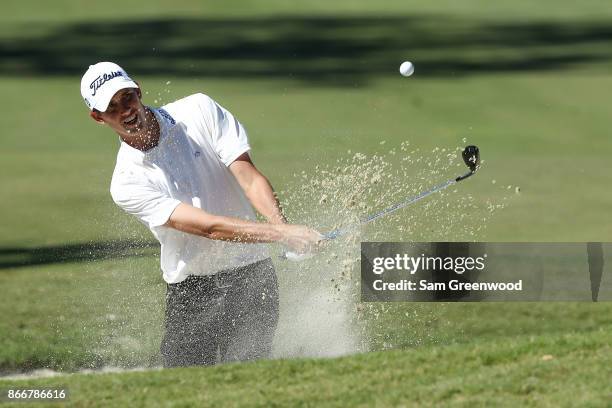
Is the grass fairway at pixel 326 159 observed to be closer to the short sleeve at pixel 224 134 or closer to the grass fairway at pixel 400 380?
the grass fairway at pixel 400 380

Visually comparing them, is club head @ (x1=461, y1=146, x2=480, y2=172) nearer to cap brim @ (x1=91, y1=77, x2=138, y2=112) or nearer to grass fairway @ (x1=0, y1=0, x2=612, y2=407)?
grass fairway @ (x1=0, y1=0, x2=612, y2=407)

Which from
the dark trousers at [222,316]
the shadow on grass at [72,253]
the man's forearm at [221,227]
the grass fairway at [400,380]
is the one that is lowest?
the grass fairway at [400,380]

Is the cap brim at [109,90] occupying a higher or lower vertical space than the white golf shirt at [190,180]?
higher

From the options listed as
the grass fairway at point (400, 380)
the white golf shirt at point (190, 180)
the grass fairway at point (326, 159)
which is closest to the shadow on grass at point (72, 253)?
the grass fairway at point (326, 159)

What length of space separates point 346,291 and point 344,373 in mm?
2183

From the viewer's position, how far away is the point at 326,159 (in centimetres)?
1489

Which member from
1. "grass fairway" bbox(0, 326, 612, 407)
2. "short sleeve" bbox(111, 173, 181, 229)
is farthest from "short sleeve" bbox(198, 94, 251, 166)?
"grass fairway" bbox(0, 326, 612, 407)

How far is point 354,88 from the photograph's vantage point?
20516 mm

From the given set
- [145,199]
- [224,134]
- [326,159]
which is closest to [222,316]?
[145,199]

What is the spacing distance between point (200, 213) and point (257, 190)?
419mm

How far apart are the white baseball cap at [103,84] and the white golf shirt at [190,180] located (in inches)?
10.6

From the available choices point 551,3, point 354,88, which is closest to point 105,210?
point 354,88

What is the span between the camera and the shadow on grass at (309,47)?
22156 millimetres

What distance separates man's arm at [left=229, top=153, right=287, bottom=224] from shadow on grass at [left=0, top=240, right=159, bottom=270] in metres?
4.95
